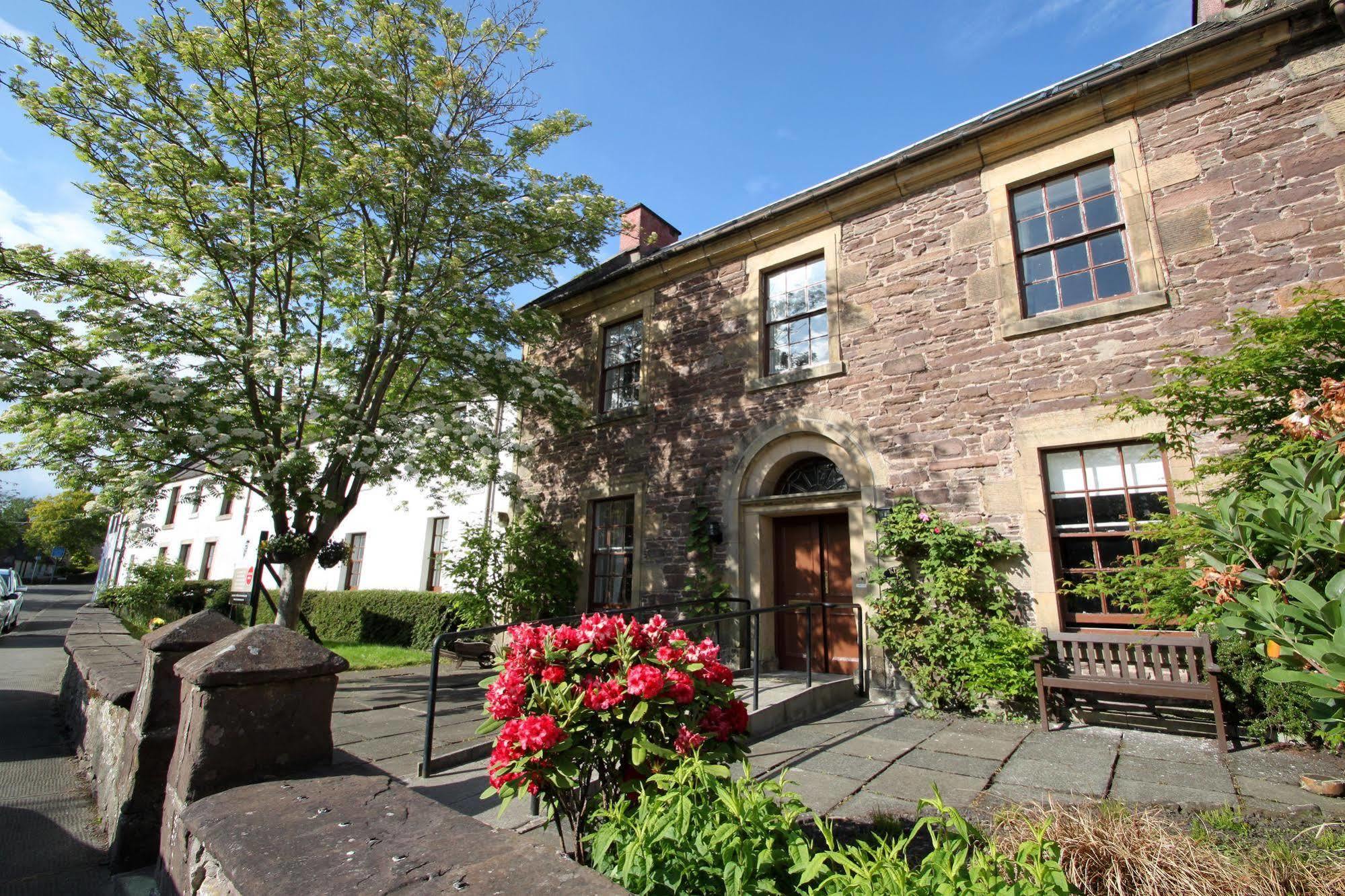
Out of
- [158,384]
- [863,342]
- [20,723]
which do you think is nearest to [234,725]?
[20,723]

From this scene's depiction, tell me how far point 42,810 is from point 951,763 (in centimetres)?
600

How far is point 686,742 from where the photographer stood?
2359 mm

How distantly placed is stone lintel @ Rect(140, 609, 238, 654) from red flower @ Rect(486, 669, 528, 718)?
1.87 m

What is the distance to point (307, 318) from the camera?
928 centimetres

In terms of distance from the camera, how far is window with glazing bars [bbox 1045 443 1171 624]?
19.2ft

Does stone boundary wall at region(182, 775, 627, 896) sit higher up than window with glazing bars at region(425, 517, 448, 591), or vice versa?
window with glazing bars at region(425, 517, 448, 591)

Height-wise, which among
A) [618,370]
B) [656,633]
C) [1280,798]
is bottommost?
[1280,798]

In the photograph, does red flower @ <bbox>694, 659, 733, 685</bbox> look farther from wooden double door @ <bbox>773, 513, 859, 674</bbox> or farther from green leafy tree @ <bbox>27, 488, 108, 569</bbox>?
green leafy tree @ <bbox>27, 488, 108, 569</bbox>

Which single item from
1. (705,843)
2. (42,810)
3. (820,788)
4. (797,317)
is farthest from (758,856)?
(797,317)

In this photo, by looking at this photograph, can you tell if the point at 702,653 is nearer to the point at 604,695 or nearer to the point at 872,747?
the point at 604,695

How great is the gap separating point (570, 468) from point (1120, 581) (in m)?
7.97

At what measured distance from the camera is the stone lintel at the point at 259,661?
2439 mm

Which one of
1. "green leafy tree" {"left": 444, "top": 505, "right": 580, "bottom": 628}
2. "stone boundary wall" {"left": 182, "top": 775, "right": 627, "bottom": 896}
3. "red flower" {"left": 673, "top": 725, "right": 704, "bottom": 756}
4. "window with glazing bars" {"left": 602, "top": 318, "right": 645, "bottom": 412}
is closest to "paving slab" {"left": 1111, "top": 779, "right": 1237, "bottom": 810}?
"red flower" {"left": 673, "top": 725, "right": 704, "bottom": 756}

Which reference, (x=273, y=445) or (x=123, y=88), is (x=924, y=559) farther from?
(x=123, y=88)
